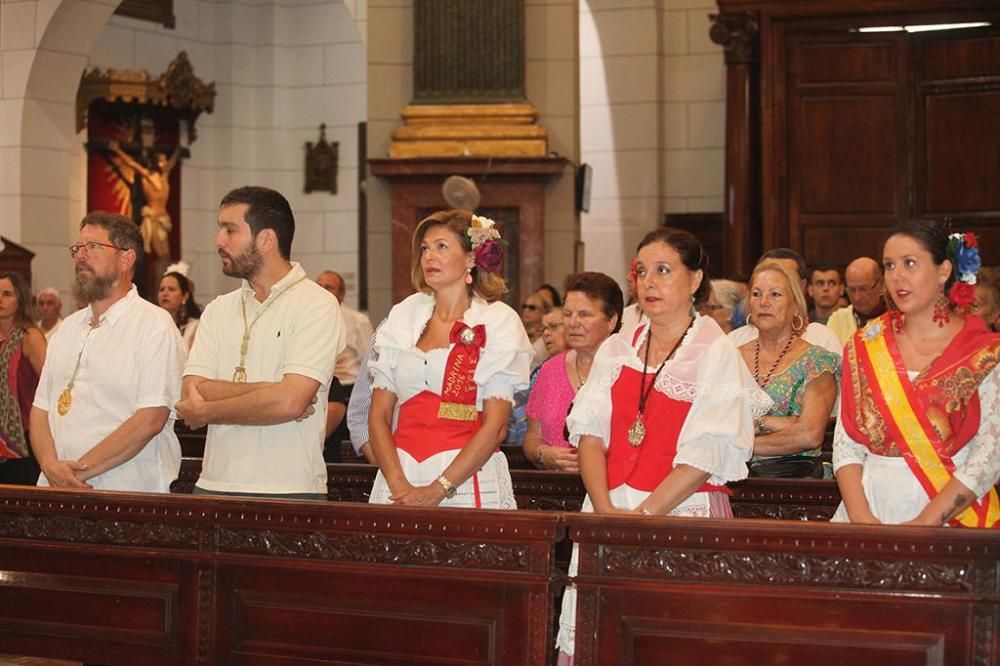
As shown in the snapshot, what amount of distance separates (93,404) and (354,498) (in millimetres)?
1104

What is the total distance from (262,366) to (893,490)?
6.13 feet

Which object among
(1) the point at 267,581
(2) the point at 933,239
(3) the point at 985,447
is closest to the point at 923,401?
(3) the point at 985,447

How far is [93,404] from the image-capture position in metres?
4.47

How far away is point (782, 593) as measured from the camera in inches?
132

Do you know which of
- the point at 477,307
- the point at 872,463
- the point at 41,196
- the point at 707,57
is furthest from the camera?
the point at 41,196

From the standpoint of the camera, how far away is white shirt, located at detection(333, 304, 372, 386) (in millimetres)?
8648

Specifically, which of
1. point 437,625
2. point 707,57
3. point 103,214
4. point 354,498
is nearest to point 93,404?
point 103,214

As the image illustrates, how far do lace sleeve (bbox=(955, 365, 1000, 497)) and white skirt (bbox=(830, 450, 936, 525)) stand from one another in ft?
0.25

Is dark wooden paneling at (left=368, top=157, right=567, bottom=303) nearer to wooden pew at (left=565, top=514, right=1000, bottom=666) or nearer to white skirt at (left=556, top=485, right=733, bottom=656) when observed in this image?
white skirt at (left=556, top=485, right=733, bottom=656)

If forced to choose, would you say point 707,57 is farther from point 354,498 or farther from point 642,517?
point 642,517

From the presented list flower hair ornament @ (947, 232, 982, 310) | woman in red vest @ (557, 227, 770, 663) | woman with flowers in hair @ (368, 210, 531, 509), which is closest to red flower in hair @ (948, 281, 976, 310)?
flower hair ornament @ (947, 232, 982, 310)

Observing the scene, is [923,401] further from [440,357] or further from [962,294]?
[440,357]

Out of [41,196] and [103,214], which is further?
[41,196]

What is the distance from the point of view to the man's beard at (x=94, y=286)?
Result: 4594mm
